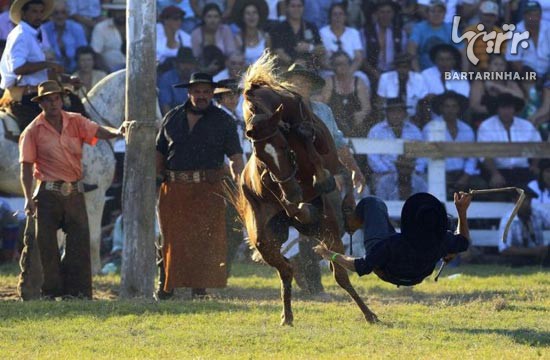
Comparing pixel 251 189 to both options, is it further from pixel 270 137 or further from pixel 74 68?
pixel 74 68

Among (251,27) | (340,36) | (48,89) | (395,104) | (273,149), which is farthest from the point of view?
(251,27)

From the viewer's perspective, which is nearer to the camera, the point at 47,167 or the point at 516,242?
the point at 47,167

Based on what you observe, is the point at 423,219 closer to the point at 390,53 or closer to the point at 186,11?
the point at 390,53

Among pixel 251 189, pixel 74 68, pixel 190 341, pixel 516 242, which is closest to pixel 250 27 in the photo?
pixel 74 68

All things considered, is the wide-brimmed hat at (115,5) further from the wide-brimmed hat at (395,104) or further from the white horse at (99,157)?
the wide-brimmed hat at (395,104)

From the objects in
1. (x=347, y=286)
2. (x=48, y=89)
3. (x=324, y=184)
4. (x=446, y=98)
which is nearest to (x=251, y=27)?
(x=446, y=98)

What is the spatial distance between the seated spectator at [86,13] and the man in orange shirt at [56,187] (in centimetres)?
464

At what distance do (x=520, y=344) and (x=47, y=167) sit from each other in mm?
5390

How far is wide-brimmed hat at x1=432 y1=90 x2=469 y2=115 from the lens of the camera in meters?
17.2

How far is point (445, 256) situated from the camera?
374 inches

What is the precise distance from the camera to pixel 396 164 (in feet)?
54.6

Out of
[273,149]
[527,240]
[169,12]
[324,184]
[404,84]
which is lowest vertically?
[527,240]

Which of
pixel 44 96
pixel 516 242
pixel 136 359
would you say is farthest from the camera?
pixel 516 242

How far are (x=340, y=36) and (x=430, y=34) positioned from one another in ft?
4.24
